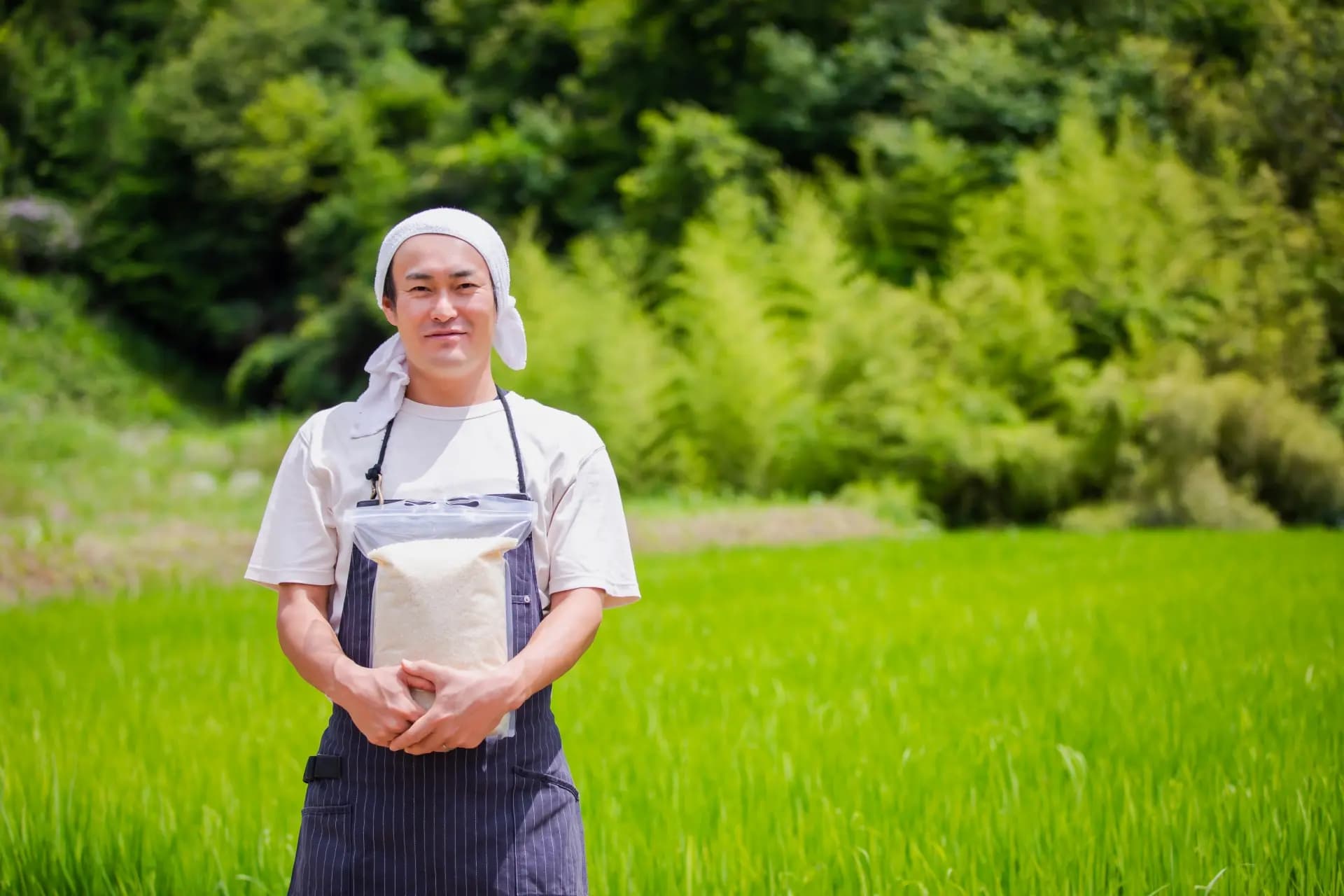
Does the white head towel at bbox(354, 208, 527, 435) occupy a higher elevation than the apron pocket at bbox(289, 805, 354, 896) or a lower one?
higher

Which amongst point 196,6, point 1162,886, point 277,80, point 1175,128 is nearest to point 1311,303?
point 1175,128

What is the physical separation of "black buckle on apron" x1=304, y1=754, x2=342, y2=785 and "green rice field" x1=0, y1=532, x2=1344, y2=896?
0.74m

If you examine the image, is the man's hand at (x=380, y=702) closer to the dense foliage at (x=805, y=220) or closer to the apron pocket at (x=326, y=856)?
the apron pocket at (x=326, y=856)

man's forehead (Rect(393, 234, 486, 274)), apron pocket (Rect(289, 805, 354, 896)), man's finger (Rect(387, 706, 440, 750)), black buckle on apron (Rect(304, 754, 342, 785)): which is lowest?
apron pocket (Rect(289, 805, 354, 896))

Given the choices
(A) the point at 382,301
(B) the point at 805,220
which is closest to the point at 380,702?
(A) the point at 382,301

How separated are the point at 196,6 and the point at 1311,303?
69.1 feet

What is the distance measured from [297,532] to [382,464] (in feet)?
0.42

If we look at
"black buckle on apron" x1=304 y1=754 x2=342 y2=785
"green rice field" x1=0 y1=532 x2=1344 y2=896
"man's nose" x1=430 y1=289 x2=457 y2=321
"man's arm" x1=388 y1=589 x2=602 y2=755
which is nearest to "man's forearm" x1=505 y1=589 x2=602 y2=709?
"man's arm" x1=388 y1=589 x2=602 y2=755

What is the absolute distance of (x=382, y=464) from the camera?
133 centimetres

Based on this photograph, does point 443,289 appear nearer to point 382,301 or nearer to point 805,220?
point 382,301

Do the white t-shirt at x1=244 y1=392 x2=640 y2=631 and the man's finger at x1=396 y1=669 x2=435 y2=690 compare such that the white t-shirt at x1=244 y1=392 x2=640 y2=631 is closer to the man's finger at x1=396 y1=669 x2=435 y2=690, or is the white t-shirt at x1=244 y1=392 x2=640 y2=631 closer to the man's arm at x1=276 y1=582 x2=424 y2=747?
the man's arm at x1=276 y1=582 x2=424 y2=747

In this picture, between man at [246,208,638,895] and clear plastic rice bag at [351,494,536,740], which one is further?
man at [246,208,638,895]

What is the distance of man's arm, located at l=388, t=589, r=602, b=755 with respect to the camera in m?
1.16

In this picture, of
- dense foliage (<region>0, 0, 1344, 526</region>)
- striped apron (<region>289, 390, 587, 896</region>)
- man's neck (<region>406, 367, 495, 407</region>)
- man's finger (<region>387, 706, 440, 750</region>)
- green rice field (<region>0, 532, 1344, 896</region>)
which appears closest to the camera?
man's finger (<region>387, 706, 440, 750</region>)
